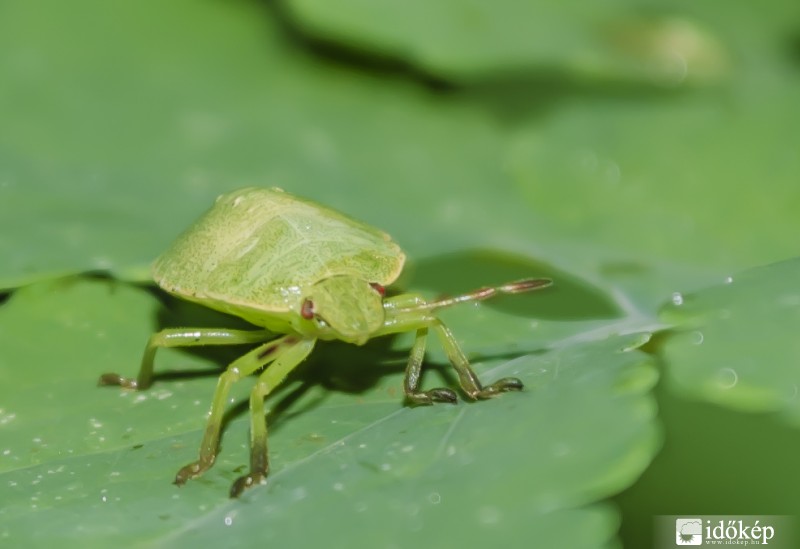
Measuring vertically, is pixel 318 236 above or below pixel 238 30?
below

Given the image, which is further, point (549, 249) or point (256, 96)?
point (256, 96)

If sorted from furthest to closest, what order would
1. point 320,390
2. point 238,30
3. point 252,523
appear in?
point 238,30, point 320,390, point 252,523

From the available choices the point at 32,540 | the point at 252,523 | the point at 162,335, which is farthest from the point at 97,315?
the point at 252,523

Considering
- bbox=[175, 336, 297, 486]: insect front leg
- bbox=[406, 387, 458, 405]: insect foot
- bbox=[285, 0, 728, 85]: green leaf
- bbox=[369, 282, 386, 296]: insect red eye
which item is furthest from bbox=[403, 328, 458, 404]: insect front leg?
bbox=[285, 0, 728, 85]: green leaf

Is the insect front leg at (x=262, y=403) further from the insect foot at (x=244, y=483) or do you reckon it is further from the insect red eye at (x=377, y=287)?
the insect red eye at (x=377, y=287)

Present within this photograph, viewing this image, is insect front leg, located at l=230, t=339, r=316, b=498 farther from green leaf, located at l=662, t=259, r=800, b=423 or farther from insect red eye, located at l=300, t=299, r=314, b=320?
green leaf, located at l=662, t=259, r=800, b=423

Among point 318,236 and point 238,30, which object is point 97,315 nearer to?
point 318,236

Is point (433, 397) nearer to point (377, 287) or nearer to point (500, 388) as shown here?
point (500, 388)
